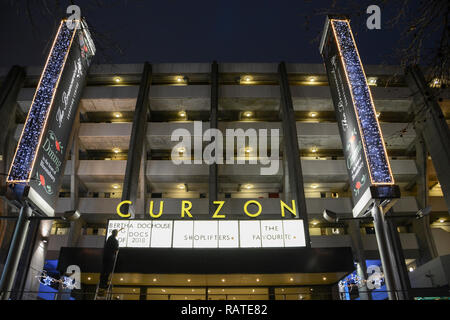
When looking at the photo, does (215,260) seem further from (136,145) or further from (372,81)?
(372,81)

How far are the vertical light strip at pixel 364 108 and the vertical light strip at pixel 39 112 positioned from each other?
48.1ft

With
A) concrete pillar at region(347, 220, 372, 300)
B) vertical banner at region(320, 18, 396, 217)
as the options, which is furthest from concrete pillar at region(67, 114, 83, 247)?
concrete pillar at region(347, 220, 372, 300)

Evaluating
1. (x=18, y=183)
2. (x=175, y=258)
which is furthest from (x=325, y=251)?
(x=18, y=183)

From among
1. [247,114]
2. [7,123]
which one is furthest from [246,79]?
[7,123]

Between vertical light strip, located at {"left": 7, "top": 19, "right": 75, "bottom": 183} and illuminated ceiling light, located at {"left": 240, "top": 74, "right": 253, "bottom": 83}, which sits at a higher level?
illuminated ceiling light, located at {"left": 240, "top": 74, "right": 253, "bottom": 83}

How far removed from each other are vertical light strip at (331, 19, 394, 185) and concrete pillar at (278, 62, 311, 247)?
9.61 metres

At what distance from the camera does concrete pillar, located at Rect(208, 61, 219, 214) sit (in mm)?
24925

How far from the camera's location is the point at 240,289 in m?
20.8

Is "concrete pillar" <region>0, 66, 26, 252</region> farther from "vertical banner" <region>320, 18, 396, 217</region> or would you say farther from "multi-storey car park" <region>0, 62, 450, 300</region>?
"vertical banner" <region>320, 18, 396, 217</region>

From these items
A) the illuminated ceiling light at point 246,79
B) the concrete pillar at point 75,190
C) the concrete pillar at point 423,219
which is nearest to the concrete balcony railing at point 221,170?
the concrete pillar at point 75,190

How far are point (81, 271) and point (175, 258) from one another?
17.8 feet

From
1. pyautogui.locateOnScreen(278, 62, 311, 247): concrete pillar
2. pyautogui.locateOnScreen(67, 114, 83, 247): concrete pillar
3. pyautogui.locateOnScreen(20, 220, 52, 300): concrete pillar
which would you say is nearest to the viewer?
pyautogui.locateOnScreen(20, 220, 52, 300): concrete pillar

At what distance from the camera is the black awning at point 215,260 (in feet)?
55.6

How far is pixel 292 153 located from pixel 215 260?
41.1 feet
